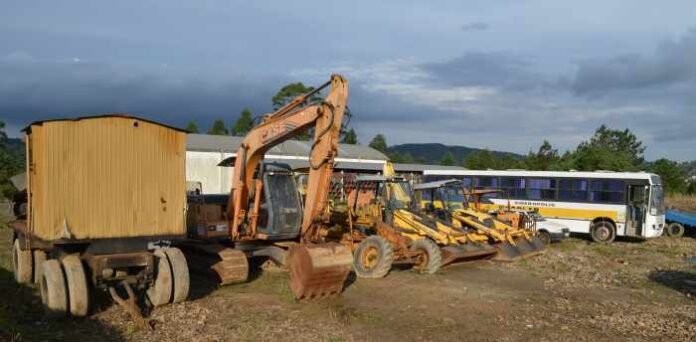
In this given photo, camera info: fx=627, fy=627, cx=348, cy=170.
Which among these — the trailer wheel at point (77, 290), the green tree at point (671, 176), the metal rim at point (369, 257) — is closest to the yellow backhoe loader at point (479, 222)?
the metal rim at point (369, 257)

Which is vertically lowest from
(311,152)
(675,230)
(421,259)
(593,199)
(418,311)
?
(675,230)

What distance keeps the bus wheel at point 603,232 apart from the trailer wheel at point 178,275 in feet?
57.3

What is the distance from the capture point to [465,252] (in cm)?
1453

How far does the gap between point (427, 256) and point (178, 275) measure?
592 cm

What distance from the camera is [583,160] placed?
162 ft

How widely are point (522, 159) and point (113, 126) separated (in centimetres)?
5787

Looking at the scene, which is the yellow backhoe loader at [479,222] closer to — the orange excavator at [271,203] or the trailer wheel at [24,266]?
the orange excavator at [271,203]

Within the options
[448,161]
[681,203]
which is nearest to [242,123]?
[448,161]

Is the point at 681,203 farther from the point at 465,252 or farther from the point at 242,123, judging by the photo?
the point at 242,123

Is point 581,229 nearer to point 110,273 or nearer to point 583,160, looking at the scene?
point 110,273

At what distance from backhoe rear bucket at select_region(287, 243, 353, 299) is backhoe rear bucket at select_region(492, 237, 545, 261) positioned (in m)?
6.13

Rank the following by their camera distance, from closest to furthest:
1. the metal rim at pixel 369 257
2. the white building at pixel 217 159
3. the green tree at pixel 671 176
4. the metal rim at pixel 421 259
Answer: the metal rim at pixel 369 257, the metal rim at pixel 421 259, the white building at pixel 217 159, the green tree at pixel 671 176

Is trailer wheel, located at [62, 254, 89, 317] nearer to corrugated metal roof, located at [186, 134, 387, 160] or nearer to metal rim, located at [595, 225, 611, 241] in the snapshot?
metal rim, located at [595, 225, 611, 241]

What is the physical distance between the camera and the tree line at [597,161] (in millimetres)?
47500
